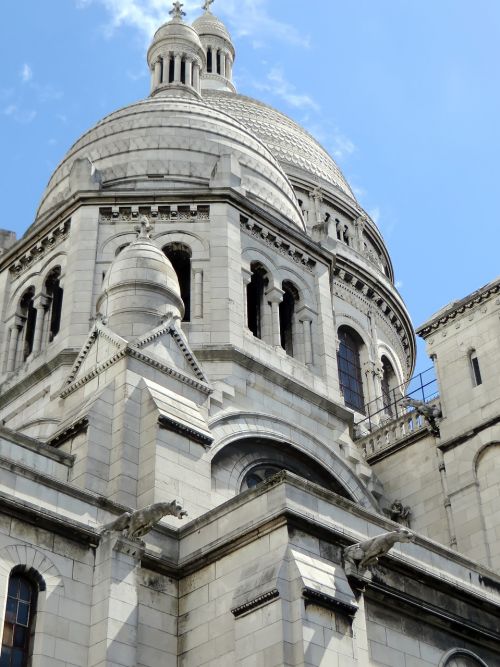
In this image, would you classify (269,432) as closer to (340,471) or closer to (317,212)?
(340,471)

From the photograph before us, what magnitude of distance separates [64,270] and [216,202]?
202 inches

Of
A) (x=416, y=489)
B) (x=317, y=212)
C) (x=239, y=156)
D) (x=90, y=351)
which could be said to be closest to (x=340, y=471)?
(x=416, y=489)

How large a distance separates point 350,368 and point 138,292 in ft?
59.2

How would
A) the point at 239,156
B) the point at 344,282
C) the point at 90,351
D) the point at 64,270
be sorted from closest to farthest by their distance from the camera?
the point at 90,351 < the point at 64,270 < the point at 239,156 < the point at 344,282

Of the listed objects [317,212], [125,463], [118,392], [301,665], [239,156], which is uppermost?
[317,212]

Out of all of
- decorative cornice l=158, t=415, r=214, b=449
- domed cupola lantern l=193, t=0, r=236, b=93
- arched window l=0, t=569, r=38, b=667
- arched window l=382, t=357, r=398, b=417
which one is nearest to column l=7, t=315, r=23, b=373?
decorative cornice l=158, t=415, r=214, b=449

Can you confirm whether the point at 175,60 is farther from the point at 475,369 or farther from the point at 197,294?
the point at 475,369

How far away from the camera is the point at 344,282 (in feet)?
163

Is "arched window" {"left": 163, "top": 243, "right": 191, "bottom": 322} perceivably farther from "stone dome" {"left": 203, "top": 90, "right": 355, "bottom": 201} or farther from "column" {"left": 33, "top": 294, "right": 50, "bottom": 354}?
"stone dome" {"left": 203, "top": 90, "right": 355, "bottom": 201}

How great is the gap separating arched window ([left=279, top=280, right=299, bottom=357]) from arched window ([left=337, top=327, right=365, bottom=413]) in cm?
782

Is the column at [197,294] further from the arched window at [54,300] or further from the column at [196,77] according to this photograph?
the column at [196,77]

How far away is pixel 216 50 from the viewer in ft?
225

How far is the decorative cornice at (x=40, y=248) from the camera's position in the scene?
3578 centimetres

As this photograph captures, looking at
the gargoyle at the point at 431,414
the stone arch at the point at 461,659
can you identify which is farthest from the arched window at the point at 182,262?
the stone arch at the point at 461,659
